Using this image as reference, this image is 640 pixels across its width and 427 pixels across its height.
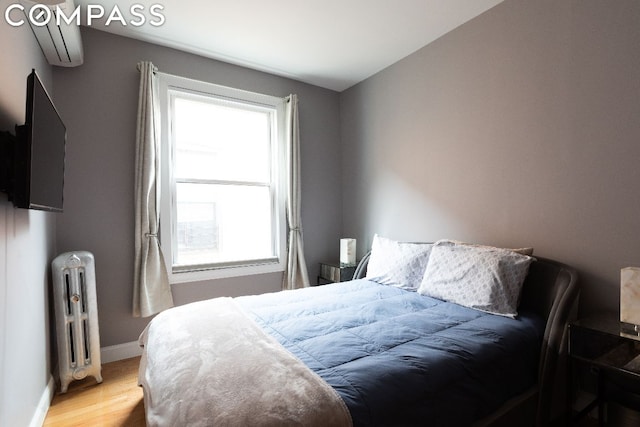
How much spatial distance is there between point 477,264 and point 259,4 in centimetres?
242

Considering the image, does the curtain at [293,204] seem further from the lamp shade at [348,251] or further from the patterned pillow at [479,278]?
the patterned pillow at [479,278]

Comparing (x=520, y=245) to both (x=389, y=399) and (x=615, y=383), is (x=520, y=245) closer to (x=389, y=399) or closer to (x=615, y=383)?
(x=615, y=383)

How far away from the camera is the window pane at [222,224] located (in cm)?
296

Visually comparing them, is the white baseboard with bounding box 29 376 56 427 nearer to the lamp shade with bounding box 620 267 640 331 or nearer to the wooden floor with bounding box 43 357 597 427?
the wooden floor with bounding box 43 357 597 427

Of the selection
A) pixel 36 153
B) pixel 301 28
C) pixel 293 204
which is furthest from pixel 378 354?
pixel 301 28

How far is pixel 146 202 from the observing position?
2600 mm

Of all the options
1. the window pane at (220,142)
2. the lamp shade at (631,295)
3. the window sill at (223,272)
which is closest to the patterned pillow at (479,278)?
the lamp shade at (631,295)

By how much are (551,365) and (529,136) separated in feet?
4.76

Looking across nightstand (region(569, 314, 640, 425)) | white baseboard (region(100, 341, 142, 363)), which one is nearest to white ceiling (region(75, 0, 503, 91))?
nightstand (region(569, 314, 640, 425))

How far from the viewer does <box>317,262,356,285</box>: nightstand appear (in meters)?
3.23

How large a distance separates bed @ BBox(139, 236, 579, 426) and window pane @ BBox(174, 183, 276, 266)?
1.13 metres

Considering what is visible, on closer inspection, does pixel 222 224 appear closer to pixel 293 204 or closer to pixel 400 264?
pixel 293 204

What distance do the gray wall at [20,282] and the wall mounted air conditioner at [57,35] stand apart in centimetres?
7

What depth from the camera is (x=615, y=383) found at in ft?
5.08
